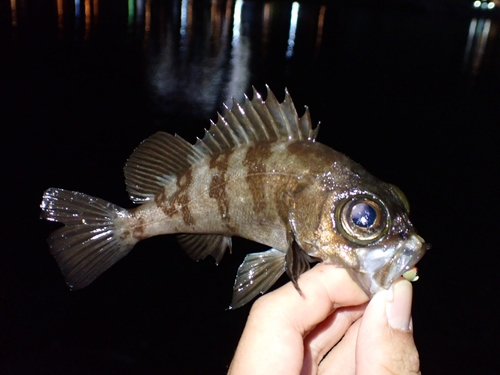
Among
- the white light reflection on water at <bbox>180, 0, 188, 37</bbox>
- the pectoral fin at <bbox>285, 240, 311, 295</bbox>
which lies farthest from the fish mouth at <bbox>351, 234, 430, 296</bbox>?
the white light reflection on water at <bbox>180, 0, 188, 37</bbox>

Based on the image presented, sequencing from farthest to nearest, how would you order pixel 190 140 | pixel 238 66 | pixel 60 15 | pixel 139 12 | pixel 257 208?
pixel 139 12
pixel 60 15
pixel 238 66
pixel 190 140
pixel 257 208

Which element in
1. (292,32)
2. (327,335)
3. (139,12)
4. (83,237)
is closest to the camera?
(83,237)

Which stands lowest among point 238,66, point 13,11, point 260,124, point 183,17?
point 238,66

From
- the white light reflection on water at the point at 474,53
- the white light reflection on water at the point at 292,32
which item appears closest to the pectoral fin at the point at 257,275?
the white light reflection on water at the point at 292,32

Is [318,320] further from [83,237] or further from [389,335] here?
[83,237]

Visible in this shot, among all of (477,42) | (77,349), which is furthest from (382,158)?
(477,42)

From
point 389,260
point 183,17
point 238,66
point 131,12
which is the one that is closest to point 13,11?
point 131,12

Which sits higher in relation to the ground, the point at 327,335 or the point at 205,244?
the point at 205,244

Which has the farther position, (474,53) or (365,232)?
(474,53)
